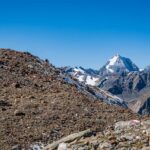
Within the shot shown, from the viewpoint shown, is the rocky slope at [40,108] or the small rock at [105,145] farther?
the rocky slope at [40,108]

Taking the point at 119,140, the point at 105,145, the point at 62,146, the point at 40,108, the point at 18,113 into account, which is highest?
Answer: the point at 40,108

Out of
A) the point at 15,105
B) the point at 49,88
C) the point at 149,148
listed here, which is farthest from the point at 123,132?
the point at 49,88

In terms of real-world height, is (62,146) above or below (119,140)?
above

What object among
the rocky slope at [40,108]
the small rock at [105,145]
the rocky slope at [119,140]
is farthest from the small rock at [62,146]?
the rocky slope at [40,108]

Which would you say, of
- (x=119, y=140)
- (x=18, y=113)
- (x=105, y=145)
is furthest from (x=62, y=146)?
(x=18, y=113)

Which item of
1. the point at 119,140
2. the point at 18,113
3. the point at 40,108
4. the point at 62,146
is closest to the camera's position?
the point at 119,140

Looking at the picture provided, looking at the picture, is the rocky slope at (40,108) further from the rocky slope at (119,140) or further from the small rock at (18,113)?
the rocky slope at (119,140)

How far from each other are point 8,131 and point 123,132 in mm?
11404

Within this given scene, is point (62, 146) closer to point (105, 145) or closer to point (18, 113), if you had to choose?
point (105, 145)

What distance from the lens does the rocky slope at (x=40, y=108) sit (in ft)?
88.3

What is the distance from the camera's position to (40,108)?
31.3 m

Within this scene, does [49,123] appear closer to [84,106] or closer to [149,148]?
[84,106]

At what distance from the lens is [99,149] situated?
15766 millimetres

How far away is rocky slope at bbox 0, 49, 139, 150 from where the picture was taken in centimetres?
2691
